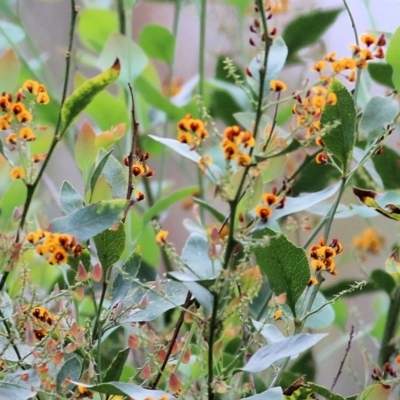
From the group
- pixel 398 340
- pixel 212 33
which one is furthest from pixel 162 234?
pixel 212 33

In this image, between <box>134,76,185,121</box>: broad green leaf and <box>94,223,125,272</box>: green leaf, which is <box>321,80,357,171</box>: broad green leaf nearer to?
<box>94,223,125,272</box>: green leaf

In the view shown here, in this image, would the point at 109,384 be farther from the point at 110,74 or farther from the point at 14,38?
the point at 14,38

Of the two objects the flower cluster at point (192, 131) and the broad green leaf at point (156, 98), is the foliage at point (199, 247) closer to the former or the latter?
the flower cluster at point (192, 131)

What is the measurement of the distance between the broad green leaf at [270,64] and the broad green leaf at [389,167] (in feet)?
0.65

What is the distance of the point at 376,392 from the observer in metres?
0.36

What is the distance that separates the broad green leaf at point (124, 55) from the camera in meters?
0.62

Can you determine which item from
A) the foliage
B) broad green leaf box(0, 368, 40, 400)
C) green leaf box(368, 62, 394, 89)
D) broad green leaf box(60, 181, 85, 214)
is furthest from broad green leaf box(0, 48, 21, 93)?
green leaf box(368, 62, 394, 89)

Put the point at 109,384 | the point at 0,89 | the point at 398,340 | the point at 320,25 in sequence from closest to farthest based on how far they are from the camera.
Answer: the point at 109,384
the point at 0,89
the point at 398,340
the point at 320,25

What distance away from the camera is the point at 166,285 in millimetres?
372

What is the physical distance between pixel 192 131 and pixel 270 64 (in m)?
0.08

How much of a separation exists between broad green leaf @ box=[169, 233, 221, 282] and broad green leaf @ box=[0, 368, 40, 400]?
9cm

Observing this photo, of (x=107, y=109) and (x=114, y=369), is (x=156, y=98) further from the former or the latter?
(x=114, y=369)

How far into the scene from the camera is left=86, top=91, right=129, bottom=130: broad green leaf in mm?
684

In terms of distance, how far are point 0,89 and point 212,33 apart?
3.83 feet
